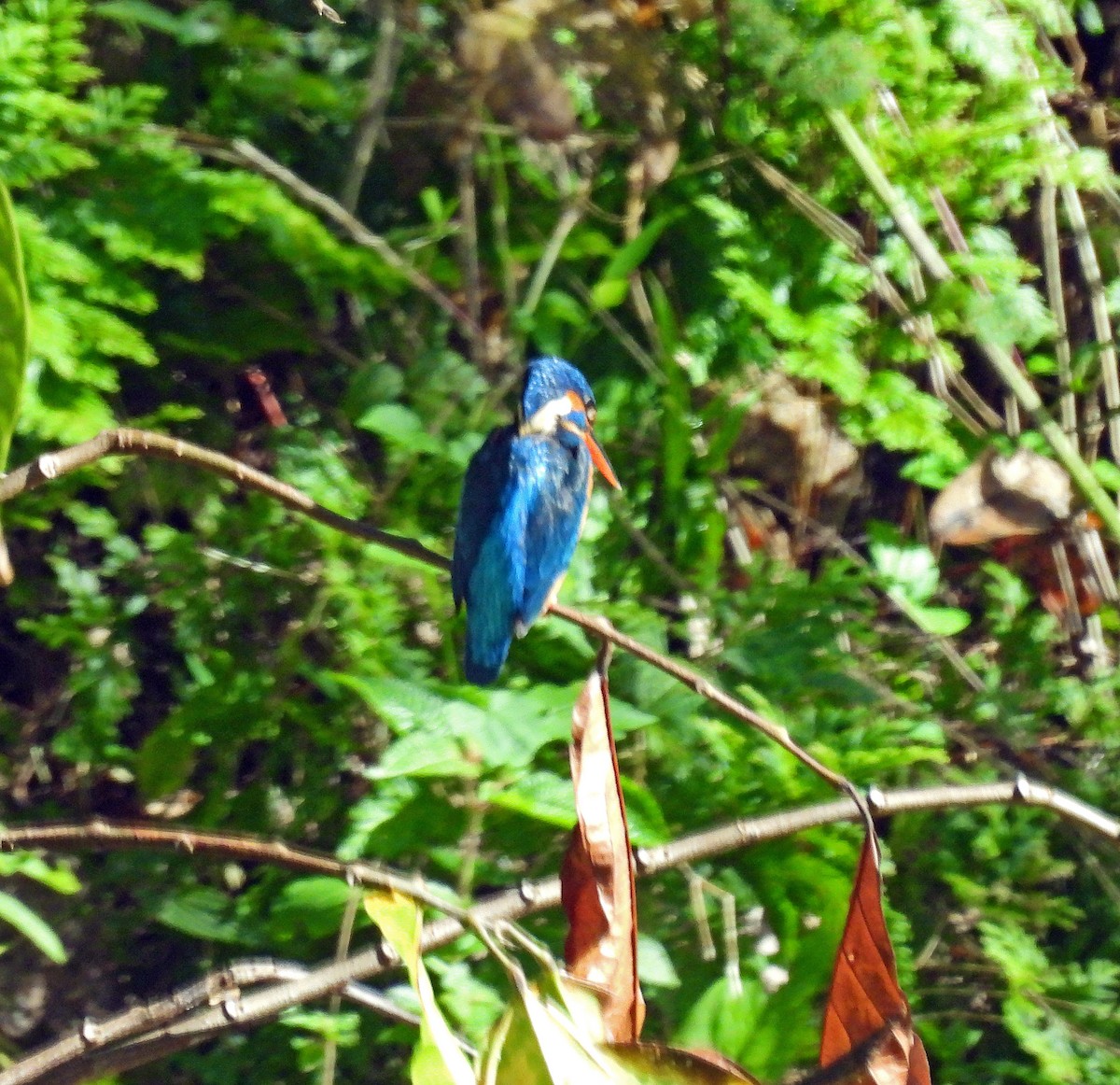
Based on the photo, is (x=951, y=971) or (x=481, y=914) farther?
(x=951, y=971)

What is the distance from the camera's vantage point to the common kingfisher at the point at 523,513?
1.95m

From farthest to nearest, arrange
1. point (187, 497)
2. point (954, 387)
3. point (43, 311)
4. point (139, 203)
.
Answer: point (954, 387), point (187, 497), point (139, 203), point (43, 311)

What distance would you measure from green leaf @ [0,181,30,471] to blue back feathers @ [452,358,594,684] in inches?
41.1

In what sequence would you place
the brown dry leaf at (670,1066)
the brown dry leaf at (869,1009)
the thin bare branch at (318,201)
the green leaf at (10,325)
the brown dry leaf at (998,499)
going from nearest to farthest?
the green leaf at (10,325)
the brown dry leaf at (670,1066)
the brown dry leaf at (869,1009)
the thin bare branch at (318,201)
the brown dry leaf at (998,499)

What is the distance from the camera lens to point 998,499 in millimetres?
2645

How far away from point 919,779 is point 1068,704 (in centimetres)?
35

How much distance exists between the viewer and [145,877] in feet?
7.37

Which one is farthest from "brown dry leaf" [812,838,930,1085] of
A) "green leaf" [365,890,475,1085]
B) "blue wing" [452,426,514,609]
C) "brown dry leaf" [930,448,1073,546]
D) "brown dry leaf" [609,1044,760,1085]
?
"brown dry leaf" [930,448,1073,546]

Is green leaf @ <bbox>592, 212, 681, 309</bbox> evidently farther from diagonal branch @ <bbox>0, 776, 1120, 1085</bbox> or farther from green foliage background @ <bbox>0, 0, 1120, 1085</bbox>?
diagonal branch @ <bbox>0, 776, 1120, 1085</bbox>

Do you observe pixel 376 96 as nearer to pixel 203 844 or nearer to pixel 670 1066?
pixel 203 844

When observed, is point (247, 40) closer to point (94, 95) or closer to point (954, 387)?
point (94, 95)

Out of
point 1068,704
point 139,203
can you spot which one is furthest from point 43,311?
point 1068,704

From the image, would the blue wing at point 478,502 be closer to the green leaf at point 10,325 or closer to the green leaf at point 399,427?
the green leaf at point 399,427

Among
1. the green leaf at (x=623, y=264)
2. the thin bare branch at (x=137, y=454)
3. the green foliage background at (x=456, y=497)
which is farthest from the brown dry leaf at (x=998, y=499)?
the thin bare branch at (x=137, y=454)
